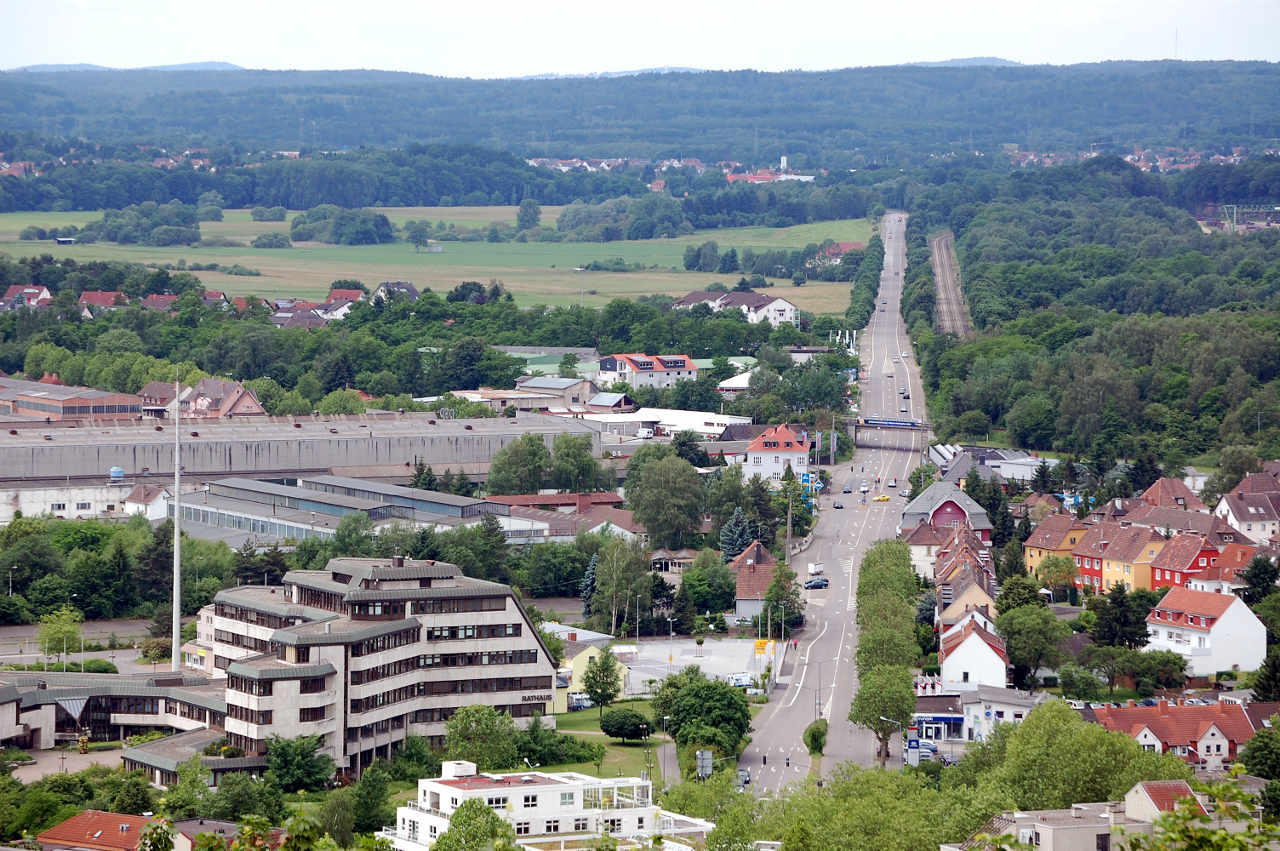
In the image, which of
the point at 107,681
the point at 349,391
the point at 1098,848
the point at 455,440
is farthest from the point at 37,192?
the point at 1098,848

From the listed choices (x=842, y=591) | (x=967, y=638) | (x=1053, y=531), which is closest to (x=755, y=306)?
(x=1053, y=531)

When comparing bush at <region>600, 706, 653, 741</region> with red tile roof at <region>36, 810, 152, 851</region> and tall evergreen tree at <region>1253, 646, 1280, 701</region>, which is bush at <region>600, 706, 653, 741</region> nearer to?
red tile roof at <region>36, 810, 152, 851</region>

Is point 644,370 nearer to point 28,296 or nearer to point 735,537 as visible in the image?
point 28,296

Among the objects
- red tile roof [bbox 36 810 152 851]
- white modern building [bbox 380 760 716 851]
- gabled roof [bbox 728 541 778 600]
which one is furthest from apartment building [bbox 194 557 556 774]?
gabled roof [bbox 728 541 778 600]

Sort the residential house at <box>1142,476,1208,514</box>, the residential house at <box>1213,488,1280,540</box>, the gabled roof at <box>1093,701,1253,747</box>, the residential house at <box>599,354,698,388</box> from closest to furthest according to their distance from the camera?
the gabled roof at <box>1093,701,1253,747</box> < the residential house at <box>1213,488,1280,540</box> < the residential house at <box>1142,476,1208,514</box> < the residential house at <box>599,354,698,388</box>

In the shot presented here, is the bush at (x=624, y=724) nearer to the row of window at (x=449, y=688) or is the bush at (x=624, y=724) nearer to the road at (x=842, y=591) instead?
the row of window at (x=449, y=688)

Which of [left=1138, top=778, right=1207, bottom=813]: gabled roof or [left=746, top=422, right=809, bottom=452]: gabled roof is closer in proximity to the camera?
[left=1138, top=778, right=1207, bottom=813]: gabled roof

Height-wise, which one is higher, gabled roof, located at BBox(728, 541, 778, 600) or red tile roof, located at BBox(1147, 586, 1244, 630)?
red tile roof, located at BBox(1147, 586, 1244, 630)
